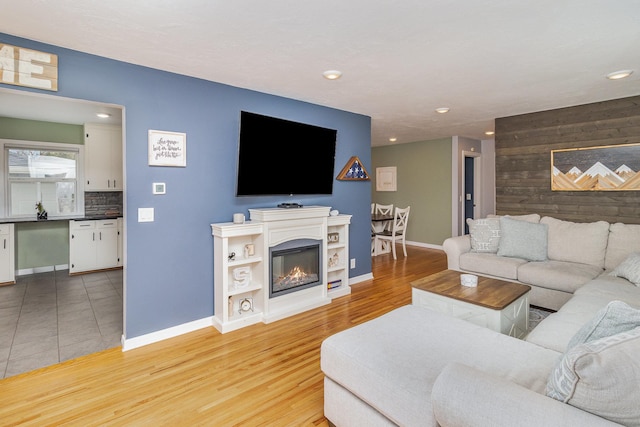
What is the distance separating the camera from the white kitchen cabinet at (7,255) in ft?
14.3

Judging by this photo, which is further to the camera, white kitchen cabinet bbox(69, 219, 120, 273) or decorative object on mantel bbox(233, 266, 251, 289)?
white kitchen cabinet bbox(69, 219, 120, 273)

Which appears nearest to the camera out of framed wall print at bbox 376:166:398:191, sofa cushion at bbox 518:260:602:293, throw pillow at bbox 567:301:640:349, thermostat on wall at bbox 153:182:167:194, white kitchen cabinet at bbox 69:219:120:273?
throw pillow at bbox 567:301:640:349

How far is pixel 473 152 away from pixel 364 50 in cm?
551

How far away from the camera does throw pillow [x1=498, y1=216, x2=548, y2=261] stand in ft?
12.1

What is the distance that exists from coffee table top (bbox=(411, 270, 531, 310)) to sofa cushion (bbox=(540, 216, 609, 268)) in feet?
4.15

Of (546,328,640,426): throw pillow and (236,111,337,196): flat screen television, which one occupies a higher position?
(236,111,337,196): flat screen television

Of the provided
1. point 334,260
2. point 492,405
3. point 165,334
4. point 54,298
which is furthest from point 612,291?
point 54,298

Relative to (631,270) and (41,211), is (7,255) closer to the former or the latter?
(41,211)

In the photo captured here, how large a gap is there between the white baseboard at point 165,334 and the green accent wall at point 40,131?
4015 mm

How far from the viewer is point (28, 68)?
2273 millimetres

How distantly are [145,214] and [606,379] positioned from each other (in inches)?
119

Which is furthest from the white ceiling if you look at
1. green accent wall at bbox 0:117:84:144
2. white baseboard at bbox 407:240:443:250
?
white baseboard at bbox 407:240:443:250

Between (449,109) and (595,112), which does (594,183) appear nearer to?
(595,112)

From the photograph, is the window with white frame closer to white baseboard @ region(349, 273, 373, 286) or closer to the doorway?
the doorway
